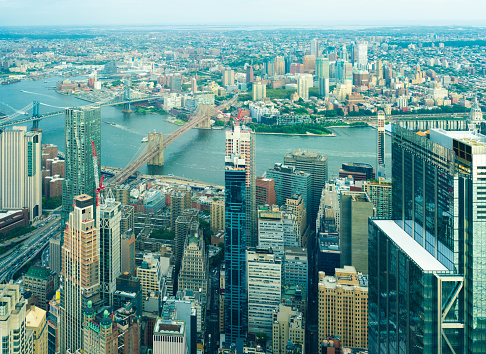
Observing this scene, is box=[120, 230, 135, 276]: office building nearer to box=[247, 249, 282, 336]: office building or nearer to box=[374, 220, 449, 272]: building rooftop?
box=[247, 249, 282, 336]: office building

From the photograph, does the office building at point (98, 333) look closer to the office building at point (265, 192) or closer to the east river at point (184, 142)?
Result: the office building at point (265, 192)

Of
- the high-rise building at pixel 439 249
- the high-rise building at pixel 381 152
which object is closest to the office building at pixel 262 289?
the high-rise building at pixel 439 249

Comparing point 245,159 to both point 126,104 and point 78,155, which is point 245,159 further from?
point 126,104

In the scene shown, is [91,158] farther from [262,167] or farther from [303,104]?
[303,104]

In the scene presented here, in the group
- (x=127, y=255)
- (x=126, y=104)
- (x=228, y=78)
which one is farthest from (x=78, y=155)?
(x=228, y=78)

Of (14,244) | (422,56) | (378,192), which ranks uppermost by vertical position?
(422,56)

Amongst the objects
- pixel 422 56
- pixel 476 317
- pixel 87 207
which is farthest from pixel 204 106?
pixel 476 317
